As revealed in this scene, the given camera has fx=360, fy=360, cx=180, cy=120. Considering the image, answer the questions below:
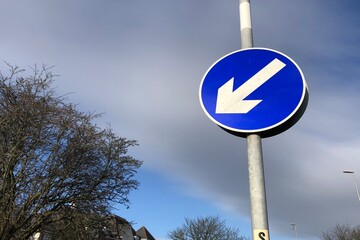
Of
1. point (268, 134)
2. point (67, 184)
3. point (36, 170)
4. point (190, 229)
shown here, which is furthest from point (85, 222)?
point (190, 229)

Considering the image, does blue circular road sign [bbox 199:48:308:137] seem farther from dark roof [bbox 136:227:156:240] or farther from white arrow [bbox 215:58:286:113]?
dark roof [bbox 136:227:156:240]

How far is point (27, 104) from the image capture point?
1421 cm

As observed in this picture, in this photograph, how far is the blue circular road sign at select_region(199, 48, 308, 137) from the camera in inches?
104

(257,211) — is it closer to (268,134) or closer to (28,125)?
(268,134)

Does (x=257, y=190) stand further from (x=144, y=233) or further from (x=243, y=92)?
(x=144, y=233)

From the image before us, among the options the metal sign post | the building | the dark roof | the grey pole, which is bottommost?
the grey pole

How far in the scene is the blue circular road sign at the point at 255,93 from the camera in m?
2.63

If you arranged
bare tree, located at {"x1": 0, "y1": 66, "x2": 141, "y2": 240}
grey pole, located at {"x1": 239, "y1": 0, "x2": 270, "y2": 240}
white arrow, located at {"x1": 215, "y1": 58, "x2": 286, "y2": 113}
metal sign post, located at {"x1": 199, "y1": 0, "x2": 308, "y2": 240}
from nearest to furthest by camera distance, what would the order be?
grey pole, located at {"x1": 239, "y1": 0, "x2": 270, "y2": 240} < metal sign post, located at {"x1": 199, "y1": 0, "x2": 308, "y2": 240} < white arrow, located at {"x1": 215, "y1": 58, "x2": 286, "y2": 113} < bare tree, located at {"x1": 0, "y1": 66, "x2": 141, "y2": 240}

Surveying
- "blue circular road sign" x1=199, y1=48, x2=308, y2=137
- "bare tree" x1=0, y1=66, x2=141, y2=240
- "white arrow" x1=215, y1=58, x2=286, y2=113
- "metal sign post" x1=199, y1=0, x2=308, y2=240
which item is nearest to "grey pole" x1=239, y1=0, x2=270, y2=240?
"metal sign post" x1=199, y1=0, x2=308, y2=240

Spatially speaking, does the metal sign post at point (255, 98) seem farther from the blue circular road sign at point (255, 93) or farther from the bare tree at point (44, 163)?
the bare tree at point (44, 163)

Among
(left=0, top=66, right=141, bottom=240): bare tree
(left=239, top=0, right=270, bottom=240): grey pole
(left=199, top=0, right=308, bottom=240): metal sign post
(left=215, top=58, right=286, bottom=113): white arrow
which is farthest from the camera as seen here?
(left=0, top=66, right=141, bottom=240): bare tree

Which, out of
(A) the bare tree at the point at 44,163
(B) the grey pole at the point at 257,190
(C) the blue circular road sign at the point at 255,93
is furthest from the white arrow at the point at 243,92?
(A) the bare tree at the point at 44,163

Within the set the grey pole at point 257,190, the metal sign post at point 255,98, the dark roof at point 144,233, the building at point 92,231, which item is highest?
the dark roof at point 144,233

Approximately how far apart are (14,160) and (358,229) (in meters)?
40.5
